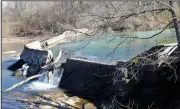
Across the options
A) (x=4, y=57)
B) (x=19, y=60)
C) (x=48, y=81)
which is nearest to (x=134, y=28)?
(x=48, y=81)

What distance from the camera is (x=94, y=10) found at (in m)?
4.57

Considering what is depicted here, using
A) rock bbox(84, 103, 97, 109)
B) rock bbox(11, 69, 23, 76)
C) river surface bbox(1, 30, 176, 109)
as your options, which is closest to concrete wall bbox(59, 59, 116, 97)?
river surface bbox(1, 30, 176, 109)

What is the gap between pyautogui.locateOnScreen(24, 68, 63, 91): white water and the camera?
37.1ft

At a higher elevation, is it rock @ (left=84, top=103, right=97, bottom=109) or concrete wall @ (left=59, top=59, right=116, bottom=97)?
concrete wall @ (left=59, top=59, right=116, bottom=97)

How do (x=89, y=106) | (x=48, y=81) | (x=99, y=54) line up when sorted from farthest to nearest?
(x=99, y=54) < (x=48, y=81) < (x=89, y=106)

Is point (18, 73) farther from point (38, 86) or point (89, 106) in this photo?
point (89, 106)

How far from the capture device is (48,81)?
468 inches

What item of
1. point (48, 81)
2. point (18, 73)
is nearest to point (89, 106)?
point (48, 81)

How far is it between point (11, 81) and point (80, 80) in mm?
3126

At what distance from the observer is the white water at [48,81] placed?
37.1 ft

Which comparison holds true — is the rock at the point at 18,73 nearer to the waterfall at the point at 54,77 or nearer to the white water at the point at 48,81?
the white water at the point at 48,81

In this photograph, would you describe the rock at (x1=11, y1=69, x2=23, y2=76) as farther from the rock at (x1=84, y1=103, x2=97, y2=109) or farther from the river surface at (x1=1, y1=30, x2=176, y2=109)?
the rock at (x1=84, y1=103, x2=97, y2=109)

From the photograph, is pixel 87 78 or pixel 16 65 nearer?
pixel 87 78

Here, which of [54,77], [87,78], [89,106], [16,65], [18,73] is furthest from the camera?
[16,65]
